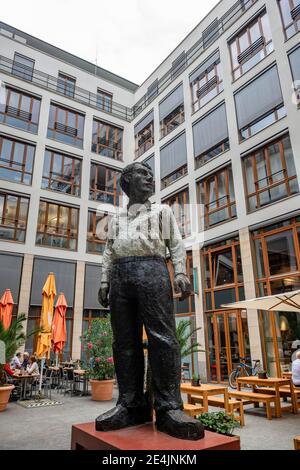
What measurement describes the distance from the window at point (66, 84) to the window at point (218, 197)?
39.0 feet

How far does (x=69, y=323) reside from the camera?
58.1ft

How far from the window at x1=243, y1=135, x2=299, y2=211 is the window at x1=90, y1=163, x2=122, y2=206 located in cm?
934

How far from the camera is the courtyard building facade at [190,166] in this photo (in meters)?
12.8

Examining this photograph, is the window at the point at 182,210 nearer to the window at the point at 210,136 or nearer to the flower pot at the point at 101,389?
the window at the point at 210,136

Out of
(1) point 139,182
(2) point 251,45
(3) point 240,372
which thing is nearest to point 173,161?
(2) point 251,45

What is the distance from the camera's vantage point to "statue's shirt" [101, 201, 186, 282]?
10.6ft

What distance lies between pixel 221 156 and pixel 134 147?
9.39 m

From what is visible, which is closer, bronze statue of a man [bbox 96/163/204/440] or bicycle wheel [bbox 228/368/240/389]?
bronze statue of a man [bbox 96/163/204/440]

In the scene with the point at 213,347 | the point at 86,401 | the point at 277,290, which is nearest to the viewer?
the point at 86,401

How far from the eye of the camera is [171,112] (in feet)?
65.8

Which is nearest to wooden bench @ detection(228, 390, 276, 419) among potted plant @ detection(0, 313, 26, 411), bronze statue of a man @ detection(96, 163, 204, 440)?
bronze statue of a man @ detection(96, 163, 204, 440)

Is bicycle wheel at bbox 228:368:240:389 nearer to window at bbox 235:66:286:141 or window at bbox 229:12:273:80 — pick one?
window at bbox 235:66:286:141

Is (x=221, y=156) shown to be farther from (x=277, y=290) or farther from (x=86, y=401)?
(x=86, y=401)
